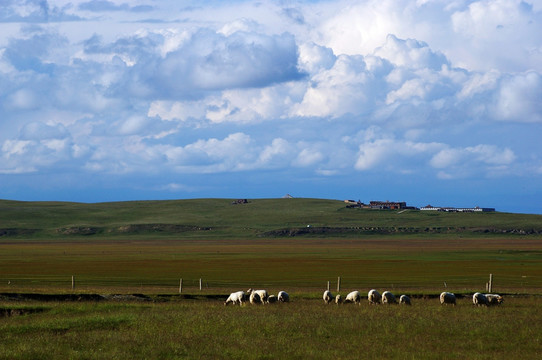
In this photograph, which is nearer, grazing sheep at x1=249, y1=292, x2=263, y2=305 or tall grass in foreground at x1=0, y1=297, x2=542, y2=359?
tall grass in foreground at x1=0, y1=297, x2=542, y2=359

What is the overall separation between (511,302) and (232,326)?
15432mm

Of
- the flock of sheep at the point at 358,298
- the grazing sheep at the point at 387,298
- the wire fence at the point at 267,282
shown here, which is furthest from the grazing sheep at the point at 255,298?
the wire fence at the point at 267,282

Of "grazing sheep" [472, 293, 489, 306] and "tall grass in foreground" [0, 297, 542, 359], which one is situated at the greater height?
"grazing sheep" [472, 293, 489, 306]

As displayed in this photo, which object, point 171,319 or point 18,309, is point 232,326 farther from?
point 18,309

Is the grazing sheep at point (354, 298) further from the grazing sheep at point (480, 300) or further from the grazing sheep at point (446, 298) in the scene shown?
the grazing sheep at point (480, 300)

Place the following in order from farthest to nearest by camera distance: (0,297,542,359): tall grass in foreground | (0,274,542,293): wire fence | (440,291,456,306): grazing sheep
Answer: (0,274,542,293): wire fence < (440,291,456,306): grazing sheep < (0,297,542,359): tall grass in foreground

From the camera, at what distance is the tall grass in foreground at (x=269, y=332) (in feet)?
67.4

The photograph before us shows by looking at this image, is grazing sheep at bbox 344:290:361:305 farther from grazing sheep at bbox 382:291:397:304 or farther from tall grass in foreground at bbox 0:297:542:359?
tall grass in foreground at bbox 0:297:542:359

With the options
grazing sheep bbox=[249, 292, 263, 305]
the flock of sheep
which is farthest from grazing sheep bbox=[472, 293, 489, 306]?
grazing sheep bbox=[249, 292, 263, 305]

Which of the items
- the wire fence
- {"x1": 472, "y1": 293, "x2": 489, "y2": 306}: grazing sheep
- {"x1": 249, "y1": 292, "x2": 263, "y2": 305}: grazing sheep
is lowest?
the wire fence

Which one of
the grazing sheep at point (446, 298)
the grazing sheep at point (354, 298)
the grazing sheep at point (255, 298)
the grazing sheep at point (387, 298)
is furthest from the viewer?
the grazing sheep at point (255, 298)

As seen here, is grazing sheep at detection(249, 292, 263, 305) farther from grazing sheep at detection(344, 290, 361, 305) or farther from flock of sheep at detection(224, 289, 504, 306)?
grazing sheep at detection(344, 290, 361, 305)

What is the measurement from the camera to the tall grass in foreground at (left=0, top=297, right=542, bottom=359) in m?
20.5

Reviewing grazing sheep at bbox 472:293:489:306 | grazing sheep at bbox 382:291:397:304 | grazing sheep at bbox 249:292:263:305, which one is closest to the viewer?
grazing sheep at bbox 472:293:489:306
